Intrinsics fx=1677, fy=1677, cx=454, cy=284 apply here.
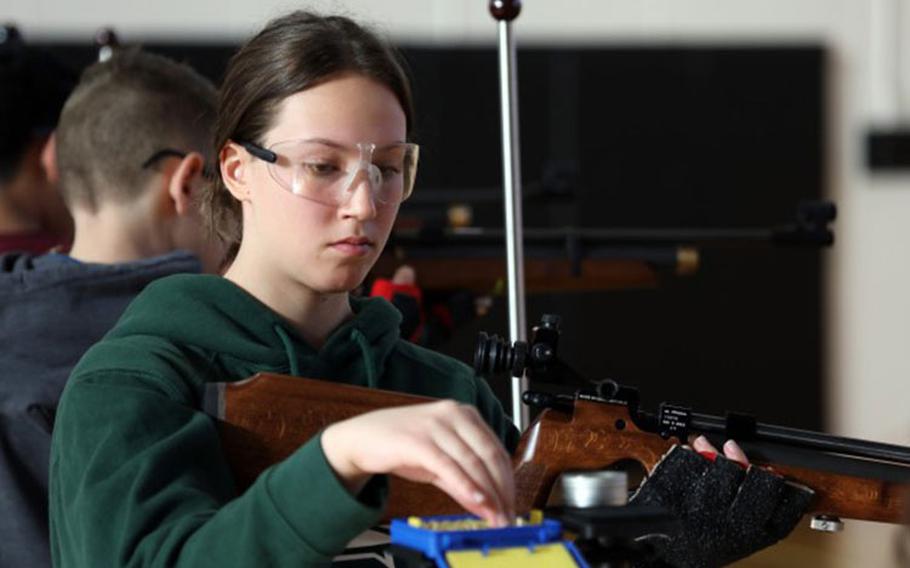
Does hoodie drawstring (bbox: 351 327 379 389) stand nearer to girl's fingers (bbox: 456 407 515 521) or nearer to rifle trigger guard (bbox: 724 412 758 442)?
rifle trigger guard (bbox: 724 412 758 442)

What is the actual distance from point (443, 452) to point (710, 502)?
1.78 ft

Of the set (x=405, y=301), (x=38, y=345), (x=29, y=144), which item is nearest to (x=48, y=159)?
(x=29, y=144)

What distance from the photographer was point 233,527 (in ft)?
3.89

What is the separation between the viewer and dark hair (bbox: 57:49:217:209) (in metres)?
2.38

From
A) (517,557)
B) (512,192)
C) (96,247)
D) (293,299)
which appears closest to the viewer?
(517,557)

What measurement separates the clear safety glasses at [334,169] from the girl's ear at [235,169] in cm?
7

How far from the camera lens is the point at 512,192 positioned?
219 cm

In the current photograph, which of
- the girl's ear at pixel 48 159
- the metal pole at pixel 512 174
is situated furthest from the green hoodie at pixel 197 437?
the girl's ear at pixel 48 159

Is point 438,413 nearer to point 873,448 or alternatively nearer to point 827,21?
point 873,448

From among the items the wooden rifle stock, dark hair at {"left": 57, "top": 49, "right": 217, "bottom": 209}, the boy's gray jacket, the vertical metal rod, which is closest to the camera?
the wooden rifle stock

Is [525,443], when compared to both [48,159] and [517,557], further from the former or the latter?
[48,159]

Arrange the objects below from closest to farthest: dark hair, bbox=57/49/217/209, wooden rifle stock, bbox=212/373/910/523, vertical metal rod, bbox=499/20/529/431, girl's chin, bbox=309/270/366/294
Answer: wooden rifle stock, bbox=212/373/910/523 < girl's chin, bbox=309/270/366/294 < vertical metal rod, bbox=499/20/529/431 < dark hair, bbox=57/49/217/209

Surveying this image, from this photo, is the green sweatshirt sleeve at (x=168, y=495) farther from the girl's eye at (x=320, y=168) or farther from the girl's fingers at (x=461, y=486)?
the girl's eye at (x=320, y=168)

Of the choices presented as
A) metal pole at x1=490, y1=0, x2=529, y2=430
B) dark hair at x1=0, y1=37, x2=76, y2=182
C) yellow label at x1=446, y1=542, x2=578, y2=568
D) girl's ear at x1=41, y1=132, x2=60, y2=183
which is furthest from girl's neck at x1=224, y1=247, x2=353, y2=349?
dark hair at x1=0, y1=37, x2=76, y2=182
